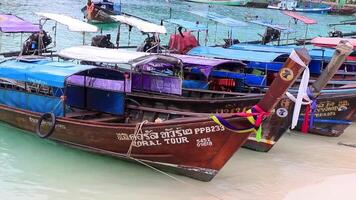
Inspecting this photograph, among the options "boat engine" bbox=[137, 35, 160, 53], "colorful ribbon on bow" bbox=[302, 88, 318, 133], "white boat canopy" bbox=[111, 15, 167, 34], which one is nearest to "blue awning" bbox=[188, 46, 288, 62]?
"white boat canopy" bbox=[111, 15, 167, 34]

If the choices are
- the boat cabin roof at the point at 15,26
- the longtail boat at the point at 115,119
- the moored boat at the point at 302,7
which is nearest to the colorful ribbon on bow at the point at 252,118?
the longtail boat at the point at 115,119

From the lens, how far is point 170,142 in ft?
31.8

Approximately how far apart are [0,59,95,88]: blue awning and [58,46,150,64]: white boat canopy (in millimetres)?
297

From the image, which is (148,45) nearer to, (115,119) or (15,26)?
(15,26)

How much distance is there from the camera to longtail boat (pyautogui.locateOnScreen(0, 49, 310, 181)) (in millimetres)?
9127

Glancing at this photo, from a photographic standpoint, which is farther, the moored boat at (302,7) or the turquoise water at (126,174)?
the moored boat at (302,7)

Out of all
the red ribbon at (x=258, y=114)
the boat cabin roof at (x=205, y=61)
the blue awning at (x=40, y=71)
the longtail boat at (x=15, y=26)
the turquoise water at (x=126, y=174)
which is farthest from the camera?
the longtail boat at (x=15, y=26)

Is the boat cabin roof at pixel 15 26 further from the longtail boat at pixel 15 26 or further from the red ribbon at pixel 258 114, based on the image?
the red ribbon at pixel 258 114

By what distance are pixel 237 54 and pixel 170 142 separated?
6.59m

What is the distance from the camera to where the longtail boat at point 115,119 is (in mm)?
9127

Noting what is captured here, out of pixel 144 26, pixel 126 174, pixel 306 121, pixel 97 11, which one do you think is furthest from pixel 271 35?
pixel 97 11

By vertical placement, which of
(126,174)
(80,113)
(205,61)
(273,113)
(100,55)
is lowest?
(126,174)

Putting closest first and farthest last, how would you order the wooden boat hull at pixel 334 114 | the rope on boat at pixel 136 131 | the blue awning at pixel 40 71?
the rope on boat at pixel 136 131 → the blue awning at pixel 40 71 → the wooden boat hull at pixel 334 114

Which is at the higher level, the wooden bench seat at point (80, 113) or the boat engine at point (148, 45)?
the boat engine at point (148, 45)
